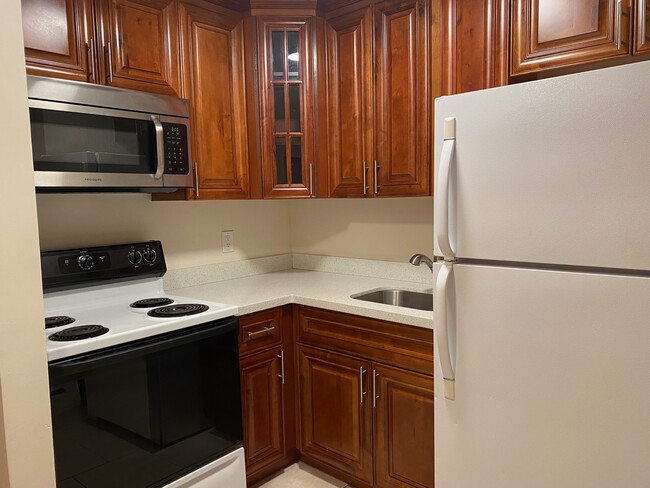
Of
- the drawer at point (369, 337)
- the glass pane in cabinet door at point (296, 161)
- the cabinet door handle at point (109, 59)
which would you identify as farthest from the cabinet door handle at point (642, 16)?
the cabinet door handle at point (109, 59)

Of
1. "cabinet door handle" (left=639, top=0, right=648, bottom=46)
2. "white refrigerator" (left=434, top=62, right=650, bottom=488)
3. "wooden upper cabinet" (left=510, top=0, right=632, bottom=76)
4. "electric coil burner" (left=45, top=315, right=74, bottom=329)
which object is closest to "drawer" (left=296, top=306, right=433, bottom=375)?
"white refrigerator" (left=434, top=62, right=650, bottom=488)

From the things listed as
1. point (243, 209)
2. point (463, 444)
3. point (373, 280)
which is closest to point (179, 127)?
point (243, 209)

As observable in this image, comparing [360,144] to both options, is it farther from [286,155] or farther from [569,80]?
[569,80]

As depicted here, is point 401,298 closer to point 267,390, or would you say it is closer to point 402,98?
point 267,390

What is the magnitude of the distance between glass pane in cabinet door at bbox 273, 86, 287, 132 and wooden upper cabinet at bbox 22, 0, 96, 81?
0.86m

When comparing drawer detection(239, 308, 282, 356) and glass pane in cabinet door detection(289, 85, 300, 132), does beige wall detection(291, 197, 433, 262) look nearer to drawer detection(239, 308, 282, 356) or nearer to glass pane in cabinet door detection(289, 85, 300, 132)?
glass pane in cabinet door detection(289, 85, 300, 132)

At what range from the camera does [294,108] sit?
8.07 feet

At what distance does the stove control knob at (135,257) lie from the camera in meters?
2.22

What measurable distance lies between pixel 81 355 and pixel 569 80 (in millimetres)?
1638

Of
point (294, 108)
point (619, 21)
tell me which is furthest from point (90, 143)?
point (619, 21)

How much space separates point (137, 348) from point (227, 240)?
1.17 m

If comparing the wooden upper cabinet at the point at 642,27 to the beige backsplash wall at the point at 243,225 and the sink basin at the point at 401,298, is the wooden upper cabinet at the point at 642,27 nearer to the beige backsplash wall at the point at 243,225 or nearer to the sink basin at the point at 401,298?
the beige backsplash wall at the point at 243,225

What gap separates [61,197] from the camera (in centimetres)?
208

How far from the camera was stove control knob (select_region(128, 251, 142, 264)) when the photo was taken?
7.28ft
